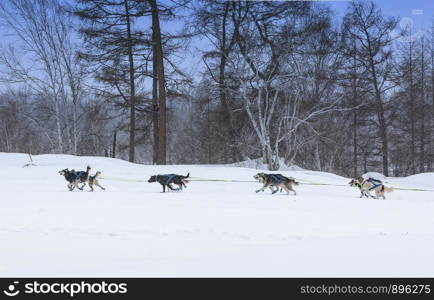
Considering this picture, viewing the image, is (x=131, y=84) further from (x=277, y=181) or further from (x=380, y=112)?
(x=380, y=112)

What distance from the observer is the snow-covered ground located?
348 centimetres

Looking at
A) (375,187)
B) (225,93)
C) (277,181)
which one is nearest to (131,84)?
(225,93)

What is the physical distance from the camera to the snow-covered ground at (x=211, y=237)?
3.48m

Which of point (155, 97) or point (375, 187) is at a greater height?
point (155, 97)

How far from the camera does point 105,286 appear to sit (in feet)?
10.2

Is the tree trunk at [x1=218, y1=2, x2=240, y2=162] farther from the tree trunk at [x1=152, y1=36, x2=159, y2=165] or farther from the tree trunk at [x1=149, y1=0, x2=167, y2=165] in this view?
the tree trunk at [x1=152, y1=36, x2=159, y2=165]

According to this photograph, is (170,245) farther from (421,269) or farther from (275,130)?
(275,130)

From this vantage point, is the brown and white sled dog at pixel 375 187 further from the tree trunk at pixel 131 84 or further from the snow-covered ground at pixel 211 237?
the tree trunk at pixel 131 84

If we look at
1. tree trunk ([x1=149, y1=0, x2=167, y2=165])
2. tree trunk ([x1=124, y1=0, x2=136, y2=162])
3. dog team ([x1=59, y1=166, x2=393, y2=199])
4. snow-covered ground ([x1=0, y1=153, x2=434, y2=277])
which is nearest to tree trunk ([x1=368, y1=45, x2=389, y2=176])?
tree trunk ([x1=149, y1=0, x2=167, y2=165])

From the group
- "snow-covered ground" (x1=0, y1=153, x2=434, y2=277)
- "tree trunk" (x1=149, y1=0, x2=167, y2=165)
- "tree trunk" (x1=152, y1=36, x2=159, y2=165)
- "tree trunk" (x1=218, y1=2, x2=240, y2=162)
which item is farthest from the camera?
"tree trunk" (x1=152, y1=36, x2=159, y2=165)

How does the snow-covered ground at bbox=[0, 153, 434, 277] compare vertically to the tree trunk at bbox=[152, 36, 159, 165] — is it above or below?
below

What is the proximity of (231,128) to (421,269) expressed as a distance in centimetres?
1936

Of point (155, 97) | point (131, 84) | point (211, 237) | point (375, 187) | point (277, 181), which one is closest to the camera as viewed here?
point (211, 237)

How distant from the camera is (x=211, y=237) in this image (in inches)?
190
